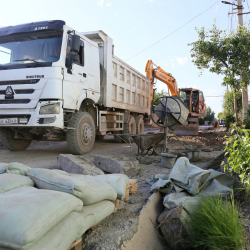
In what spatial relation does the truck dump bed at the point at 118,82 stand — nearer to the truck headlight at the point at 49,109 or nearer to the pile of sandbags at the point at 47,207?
the truck headlight at the point at 49,109

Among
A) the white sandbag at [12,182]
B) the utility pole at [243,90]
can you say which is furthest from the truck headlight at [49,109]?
the utility pole at [243,90]

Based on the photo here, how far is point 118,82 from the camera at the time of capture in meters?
8.02

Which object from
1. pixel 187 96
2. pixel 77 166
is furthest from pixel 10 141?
pixel 187 96

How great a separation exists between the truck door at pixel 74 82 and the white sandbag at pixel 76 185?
125 inches

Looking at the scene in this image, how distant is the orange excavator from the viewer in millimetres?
11982

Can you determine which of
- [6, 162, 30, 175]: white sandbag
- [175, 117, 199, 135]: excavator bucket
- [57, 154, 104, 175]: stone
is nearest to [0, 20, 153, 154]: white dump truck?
[57, 154, 104, 175]: stone

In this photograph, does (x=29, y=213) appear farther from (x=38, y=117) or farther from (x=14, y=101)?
(x=14, y=101)

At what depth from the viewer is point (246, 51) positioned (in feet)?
34.1

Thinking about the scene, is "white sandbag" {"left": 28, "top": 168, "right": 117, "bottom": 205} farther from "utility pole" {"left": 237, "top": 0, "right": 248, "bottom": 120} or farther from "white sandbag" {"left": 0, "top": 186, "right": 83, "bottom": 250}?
"utility pole" {"left": 237, "top": 0, "right": 248, "bottom": 120}

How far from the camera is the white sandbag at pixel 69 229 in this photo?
151 centimetres

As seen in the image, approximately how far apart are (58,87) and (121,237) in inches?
149

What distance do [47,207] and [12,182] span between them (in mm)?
651

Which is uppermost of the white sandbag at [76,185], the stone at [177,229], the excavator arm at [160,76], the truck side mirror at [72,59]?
the excavator arm at [160,76]

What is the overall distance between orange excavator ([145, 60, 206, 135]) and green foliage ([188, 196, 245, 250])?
8365 mm
